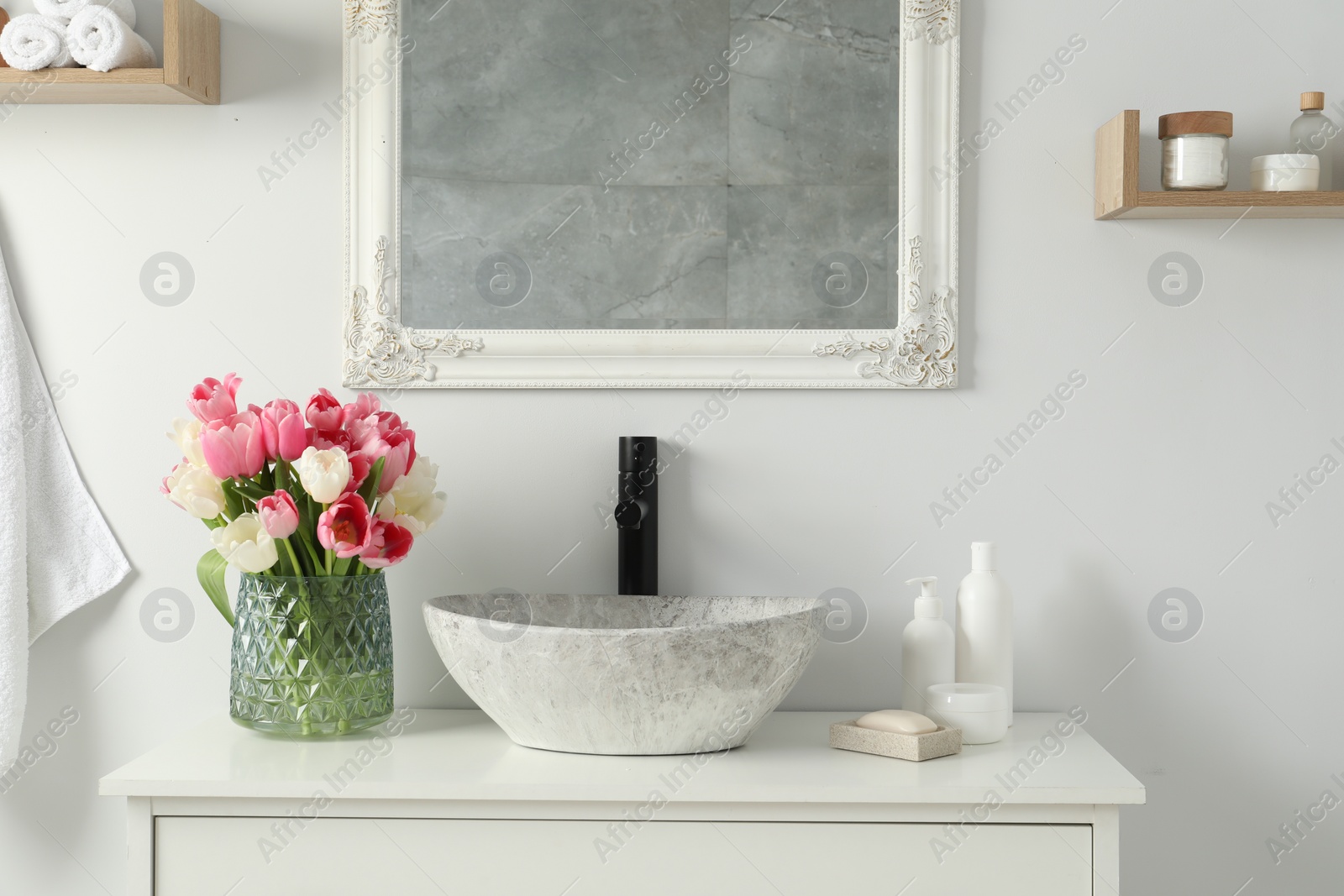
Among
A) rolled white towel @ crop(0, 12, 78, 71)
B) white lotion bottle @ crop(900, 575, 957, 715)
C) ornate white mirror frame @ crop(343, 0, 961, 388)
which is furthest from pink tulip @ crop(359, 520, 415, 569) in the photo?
rolled white towel @ crop(0, 12, 78, 71)

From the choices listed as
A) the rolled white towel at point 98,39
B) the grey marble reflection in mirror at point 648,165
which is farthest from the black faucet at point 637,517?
the rolled white towel at point 98,39

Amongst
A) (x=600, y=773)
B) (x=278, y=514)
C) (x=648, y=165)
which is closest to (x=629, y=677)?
(x=600, y=773)

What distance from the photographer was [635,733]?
0.96 metres

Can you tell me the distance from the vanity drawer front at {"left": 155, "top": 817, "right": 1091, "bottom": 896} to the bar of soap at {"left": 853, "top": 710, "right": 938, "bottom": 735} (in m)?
0.11

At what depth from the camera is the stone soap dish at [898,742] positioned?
0.98 metres

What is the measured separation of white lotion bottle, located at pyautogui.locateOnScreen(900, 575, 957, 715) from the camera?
1110mm

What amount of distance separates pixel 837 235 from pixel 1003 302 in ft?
0.72

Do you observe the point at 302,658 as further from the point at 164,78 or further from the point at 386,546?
the point at 164,78

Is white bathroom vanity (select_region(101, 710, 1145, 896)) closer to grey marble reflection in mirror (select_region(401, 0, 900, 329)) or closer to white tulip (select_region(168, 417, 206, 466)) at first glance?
white tulip (select_region(168, 417, 206, 466))

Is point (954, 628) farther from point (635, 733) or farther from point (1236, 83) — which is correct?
point (1236, 83)

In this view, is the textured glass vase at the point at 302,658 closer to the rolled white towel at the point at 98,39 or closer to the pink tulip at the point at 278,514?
the pink tulip at the point at 278,514

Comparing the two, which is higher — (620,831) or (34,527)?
(34,527)

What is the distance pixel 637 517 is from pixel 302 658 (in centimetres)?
40

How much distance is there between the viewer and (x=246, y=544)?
1006 mm
